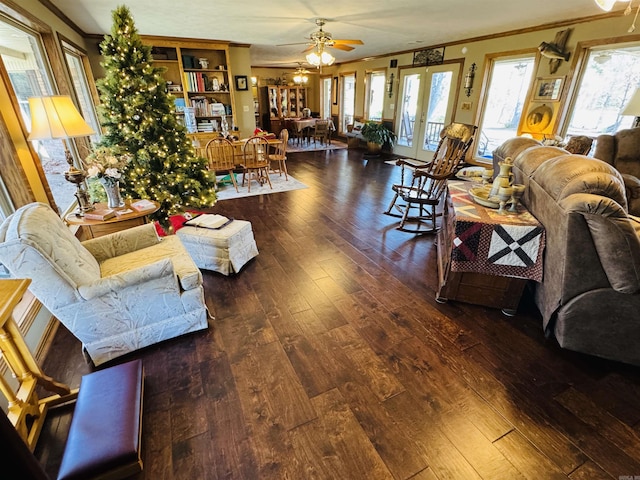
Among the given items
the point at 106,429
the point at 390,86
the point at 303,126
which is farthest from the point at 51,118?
the point at 303,126

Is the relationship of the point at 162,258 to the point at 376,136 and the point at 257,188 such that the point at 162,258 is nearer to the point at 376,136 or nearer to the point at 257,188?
the point at 257,188

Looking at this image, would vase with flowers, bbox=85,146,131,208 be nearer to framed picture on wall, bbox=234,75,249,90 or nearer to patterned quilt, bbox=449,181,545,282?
patterned quilt, bbox=449,181,545,282

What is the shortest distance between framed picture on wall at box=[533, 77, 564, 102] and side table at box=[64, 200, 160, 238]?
224 inches

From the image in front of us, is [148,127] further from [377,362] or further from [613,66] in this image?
[613,66]

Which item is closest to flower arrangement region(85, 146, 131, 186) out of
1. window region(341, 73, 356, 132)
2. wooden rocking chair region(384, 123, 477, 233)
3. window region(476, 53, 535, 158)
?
wooden rocking chair region(384, 123, 477, 233)

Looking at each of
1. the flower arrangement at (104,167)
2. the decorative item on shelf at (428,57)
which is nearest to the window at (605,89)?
the decorative item on shelf at (428,57)

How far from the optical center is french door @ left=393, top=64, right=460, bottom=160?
6367 mm

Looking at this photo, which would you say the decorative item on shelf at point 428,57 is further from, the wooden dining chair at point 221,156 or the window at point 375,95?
the wooden dining chair at point 221,156

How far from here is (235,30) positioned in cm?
480

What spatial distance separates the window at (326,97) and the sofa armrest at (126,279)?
33.1 feet

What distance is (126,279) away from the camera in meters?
1.69

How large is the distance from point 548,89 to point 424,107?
8.63 ft

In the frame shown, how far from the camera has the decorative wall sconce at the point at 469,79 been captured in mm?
5675

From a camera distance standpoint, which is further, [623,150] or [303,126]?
[303,126]
